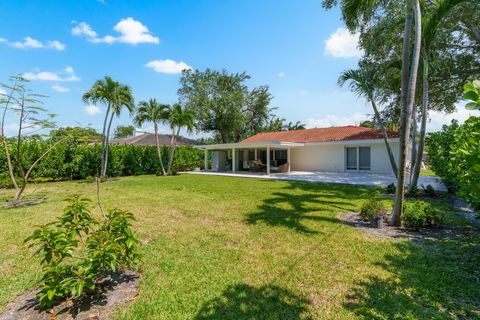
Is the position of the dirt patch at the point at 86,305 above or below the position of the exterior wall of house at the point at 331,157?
below

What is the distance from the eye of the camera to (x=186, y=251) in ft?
15.5

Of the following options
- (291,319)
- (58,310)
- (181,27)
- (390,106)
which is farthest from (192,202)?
(390,106)

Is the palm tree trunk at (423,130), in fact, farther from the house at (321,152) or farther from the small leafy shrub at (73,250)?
the small leafy shrub at (73,250)

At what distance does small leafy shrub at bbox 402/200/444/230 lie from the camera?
231 inches

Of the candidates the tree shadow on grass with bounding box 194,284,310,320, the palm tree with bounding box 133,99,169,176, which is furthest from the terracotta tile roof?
the tree shadow on grass with bounding box 194,284,310,320

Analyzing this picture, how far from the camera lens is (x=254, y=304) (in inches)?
119

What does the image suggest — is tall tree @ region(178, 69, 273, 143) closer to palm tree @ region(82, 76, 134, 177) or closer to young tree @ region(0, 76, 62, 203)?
palm tree @ region(82, 76, 134, 177)

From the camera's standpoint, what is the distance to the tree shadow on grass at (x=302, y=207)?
Answer: 6586 millimetres

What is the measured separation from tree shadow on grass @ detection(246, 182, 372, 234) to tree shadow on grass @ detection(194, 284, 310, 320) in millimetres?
2683

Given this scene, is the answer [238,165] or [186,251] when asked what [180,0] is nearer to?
[186,251]

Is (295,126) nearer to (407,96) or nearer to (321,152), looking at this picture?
(321,152)

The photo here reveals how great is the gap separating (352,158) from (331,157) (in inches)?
66.5

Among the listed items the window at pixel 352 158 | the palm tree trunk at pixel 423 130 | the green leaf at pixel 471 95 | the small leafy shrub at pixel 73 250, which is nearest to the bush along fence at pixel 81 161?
the small leafy shrub at pixel 73 250

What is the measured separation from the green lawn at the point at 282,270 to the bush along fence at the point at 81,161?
35.9ft
